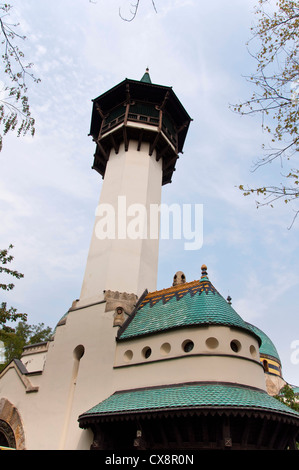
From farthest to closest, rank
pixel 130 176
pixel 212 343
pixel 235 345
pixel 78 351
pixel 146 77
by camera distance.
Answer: pixel 146 77 < pixel 130 176 < pixel 78 351 < pixel 235 345 < pixel 212 343

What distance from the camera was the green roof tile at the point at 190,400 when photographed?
8930 mm

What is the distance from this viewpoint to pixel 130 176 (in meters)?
18.3

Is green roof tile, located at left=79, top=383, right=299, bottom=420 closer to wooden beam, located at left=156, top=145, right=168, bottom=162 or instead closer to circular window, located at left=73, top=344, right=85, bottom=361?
circular window, located at left=73, top=344, right=85, bottom=361

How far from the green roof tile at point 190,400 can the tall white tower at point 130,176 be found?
518 centimetres

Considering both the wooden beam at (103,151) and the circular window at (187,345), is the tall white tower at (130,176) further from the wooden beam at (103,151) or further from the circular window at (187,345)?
the circular window at (187,345)

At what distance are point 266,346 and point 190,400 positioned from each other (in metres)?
19.6

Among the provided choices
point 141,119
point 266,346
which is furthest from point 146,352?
point 266,346

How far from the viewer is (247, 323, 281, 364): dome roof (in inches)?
1028

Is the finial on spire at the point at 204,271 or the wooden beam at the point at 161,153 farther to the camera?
the wooden beam at the point at 161,153

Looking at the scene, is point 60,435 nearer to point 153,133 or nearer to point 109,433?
point 109,433

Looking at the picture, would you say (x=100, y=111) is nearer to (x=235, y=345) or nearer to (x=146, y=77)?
(x=146, y=77)

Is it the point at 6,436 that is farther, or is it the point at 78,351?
the point at 78,351

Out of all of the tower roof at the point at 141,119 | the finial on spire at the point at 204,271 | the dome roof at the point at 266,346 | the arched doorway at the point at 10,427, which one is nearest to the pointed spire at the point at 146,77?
the tower roof at the point at 141,119
